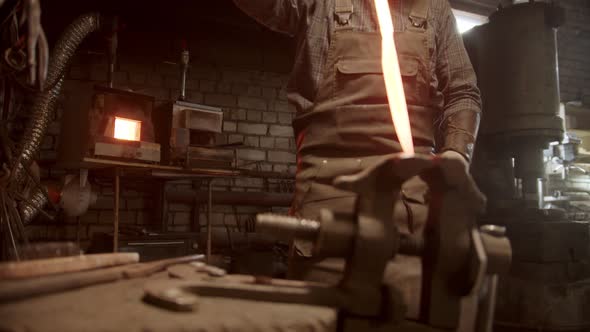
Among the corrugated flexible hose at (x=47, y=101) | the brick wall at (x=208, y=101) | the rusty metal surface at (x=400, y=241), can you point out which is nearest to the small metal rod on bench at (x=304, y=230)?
A: the rusty metal surface at (x=400, y=241)

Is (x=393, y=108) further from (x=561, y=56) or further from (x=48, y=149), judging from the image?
(x=561, y=56)

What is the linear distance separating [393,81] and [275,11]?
540mm

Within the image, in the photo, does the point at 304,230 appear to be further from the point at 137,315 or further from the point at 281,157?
the point at 281,157

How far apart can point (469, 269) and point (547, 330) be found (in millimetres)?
2858

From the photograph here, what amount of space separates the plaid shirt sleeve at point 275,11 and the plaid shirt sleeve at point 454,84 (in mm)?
603

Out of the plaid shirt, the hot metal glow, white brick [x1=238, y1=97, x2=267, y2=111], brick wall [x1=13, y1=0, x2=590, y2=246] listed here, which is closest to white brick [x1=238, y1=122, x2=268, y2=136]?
brick wall [x1=13, y1=0, x2=590, y2=246]

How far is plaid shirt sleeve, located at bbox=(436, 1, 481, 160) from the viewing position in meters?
1.77

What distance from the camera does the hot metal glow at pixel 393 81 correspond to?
152 cm

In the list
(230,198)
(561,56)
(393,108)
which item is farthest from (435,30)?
(561,56)

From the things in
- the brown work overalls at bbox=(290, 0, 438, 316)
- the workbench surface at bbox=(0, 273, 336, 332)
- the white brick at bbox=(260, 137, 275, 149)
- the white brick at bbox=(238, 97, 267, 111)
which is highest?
the white brick at bbox=(238, 97, 267, 111)

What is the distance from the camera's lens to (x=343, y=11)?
68.2 inches

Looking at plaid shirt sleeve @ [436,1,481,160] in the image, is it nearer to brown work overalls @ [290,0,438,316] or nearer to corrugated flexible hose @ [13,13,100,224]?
brown work overalls @ [290,0,438,316]

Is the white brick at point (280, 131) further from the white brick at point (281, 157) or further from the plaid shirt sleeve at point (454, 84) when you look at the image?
the plaid shirt sleeve at point (454, 84)

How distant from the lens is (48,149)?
153 inches
